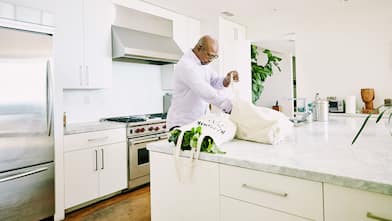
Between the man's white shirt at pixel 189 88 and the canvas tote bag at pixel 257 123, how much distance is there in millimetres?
287

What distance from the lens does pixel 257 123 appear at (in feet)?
4.51

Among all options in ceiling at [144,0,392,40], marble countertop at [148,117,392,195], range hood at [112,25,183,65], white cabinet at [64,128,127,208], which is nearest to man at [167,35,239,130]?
marble countertop at [148,117,392,195]

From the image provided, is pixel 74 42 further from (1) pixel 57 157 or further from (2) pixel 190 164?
(2) pixel 190 164

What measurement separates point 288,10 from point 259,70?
4.33ft

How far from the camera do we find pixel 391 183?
0.76 m

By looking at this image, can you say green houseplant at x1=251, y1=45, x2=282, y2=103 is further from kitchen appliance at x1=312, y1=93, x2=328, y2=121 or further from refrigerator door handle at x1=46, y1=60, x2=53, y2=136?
refrigerator door handle at x1=46, y1=60, x2=53, y2=136

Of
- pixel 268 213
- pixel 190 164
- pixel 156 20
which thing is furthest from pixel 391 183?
pixel 156 20

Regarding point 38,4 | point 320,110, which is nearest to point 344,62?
point 320,110

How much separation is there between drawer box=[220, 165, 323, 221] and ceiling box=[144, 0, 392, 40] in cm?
297

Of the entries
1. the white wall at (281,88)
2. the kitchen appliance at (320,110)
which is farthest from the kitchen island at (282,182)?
the white wall at (281,88)

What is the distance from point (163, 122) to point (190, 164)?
224cm

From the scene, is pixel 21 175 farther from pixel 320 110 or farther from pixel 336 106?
pixel 336 106

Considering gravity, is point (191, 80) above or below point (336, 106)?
above

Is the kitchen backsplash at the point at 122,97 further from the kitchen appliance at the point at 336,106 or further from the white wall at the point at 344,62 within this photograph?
the kitchen appliance at the point at 336,106
